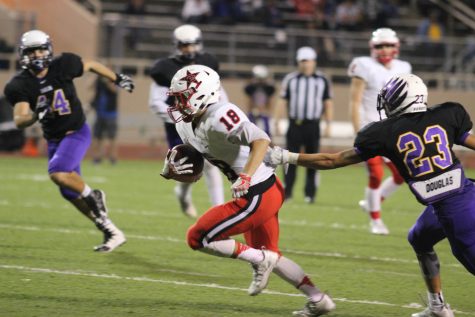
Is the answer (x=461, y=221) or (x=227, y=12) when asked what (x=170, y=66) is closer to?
(x=461, y=221)

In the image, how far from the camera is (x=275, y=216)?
508 cm

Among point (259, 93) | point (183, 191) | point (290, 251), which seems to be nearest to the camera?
point (290, 251)

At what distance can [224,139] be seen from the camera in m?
4.91

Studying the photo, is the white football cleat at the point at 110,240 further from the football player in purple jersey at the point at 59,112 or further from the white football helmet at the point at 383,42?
the white football helmet at the point at 383,42

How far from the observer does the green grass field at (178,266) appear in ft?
17.4

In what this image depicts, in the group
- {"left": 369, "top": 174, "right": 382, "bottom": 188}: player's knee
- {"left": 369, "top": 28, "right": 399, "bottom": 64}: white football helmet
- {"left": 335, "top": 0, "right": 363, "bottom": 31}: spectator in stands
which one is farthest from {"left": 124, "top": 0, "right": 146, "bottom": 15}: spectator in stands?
{"left": 369, "top": 174, "right": 382, "bottom": 188}: player's knee

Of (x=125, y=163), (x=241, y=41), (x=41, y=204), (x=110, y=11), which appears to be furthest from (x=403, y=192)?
(x=110, y=11)

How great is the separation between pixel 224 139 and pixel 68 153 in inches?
95.3

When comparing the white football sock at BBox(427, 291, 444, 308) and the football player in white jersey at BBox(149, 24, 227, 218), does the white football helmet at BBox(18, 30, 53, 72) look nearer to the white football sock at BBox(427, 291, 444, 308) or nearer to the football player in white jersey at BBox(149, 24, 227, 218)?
the football player in white jersey at BBox(149, 24, 227, 218)

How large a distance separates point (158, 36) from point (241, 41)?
5.07 ft

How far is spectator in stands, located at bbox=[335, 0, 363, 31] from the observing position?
62.5 feet

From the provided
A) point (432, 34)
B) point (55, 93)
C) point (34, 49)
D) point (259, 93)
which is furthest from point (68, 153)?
point (432, 34)

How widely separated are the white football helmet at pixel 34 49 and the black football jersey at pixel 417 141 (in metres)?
3.06

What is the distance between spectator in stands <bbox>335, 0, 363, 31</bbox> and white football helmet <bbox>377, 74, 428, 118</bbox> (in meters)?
14.4
